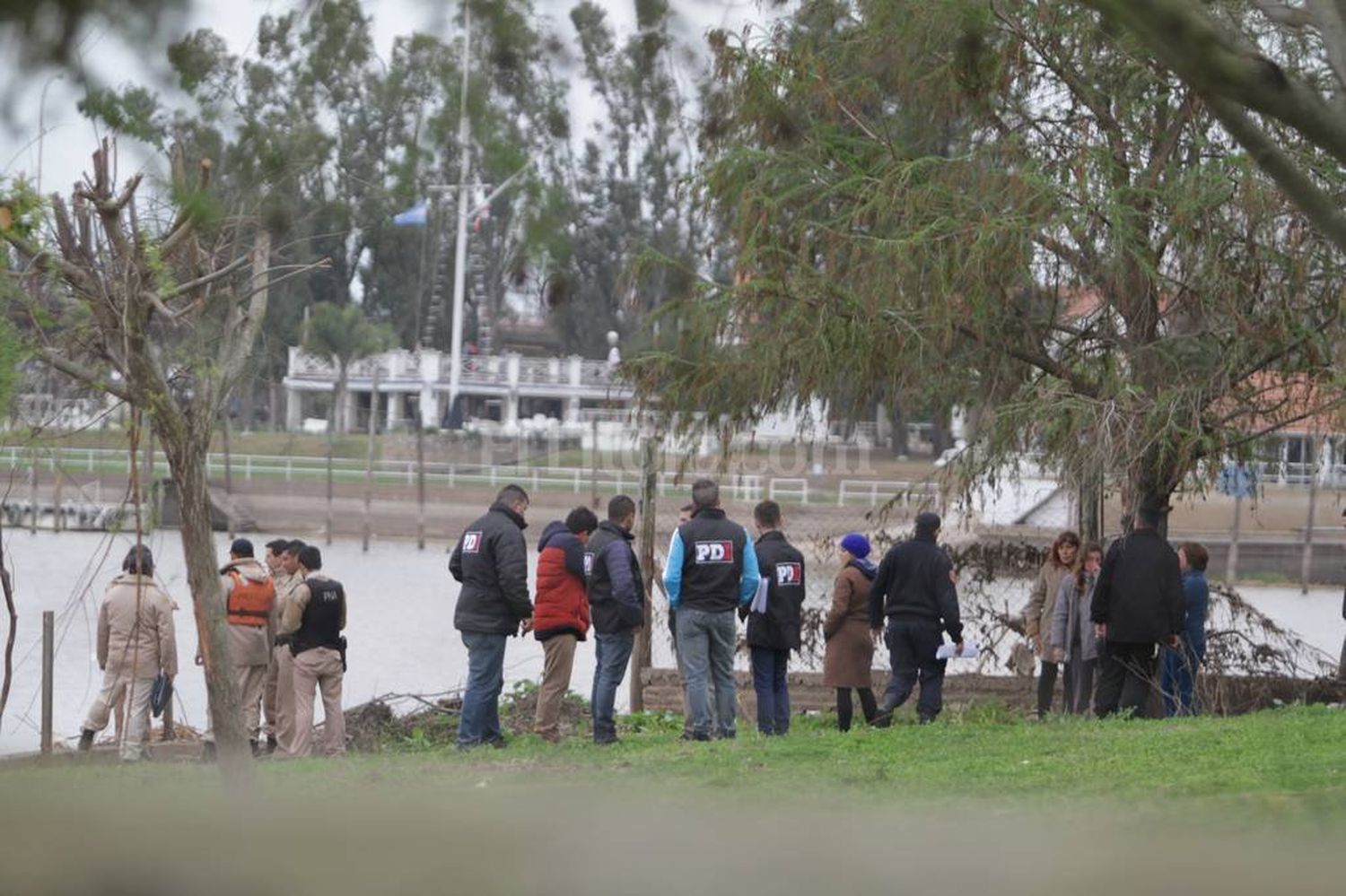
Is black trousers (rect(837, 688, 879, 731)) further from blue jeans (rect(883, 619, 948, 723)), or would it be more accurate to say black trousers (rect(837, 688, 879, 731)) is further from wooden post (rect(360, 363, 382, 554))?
wooden post (rect(360, 363, 382, 554))

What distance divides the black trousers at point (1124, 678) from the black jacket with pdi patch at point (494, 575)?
13.4 ft

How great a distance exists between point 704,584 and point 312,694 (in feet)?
10.6

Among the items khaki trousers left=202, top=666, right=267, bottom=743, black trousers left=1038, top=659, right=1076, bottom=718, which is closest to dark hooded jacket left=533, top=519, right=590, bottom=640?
khaki trousers left=202, top=666, right=267, bottom=743

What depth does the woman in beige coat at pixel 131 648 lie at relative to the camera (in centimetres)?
1258

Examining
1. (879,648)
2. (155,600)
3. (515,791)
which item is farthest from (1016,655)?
(515,791)

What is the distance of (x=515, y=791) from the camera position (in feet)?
10.9

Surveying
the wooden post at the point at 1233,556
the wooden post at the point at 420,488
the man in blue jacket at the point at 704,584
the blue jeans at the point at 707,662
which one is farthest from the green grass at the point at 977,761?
the wooden post at the point at 1233,556

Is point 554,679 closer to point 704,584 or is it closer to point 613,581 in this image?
point 613,581

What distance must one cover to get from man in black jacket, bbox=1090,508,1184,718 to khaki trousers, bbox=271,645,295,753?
5.84 metres

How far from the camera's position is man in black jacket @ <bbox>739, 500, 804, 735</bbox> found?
11.9 m

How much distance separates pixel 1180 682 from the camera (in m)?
13.1

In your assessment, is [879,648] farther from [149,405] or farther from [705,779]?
[149,405]

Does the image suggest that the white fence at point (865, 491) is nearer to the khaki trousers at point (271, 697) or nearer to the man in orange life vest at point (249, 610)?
the khaki trousers at point (271, 697)

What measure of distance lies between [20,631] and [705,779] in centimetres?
1713
